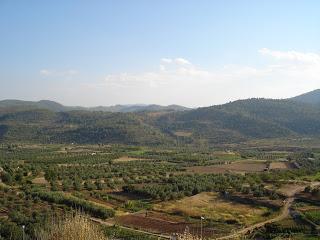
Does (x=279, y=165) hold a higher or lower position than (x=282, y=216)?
higher

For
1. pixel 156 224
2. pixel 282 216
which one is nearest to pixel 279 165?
pixel 282 216

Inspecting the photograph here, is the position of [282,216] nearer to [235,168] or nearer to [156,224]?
[156,224]

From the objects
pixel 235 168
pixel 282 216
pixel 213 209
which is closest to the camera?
pixel 282 216

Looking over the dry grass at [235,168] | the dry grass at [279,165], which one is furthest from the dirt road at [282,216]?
the dry grass at [279,165]

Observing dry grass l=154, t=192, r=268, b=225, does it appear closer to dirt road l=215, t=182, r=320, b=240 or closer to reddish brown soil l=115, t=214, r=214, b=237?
dirt road l=215, t=182, r=320, b=240

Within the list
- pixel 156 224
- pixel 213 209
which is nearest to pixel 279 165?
pixel 213 209

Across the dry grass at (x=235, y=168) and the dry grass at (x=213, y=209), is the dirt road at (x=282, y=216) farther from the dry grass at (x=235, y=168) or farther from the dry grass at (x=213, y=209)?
the dry grass at (x=235, y=168)

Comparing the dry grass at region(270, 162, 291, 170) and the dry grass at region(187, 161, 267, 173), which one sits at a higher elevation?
the dry grass at region(270, 162, 291, 170)

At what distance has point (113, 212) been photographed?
49.5 m

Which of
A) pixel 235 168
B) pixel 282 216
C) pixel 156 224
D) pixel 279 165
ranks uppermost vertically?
pixel 279 165

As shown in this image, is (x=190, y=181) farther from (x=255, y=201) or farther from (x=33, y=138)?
(x=33, y=138)

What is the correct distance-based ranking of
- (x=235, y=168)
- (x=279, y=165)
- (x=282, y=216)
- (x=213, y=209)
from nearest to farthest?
(x=282, y=216) → (x=213, y=209) → (x=235, y=168) → (x=279, y=165)

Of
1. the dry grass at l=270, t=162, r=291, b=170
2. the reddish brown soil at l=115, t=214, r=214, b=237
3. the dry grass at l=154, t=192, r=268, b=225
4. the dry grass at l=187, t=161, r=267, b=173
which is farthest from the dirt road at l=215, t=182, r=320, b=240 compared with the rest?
the dry grass at l=270, t=162, r=291, b=170

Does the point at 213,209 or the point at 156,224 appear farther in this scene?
the point at 213,209
